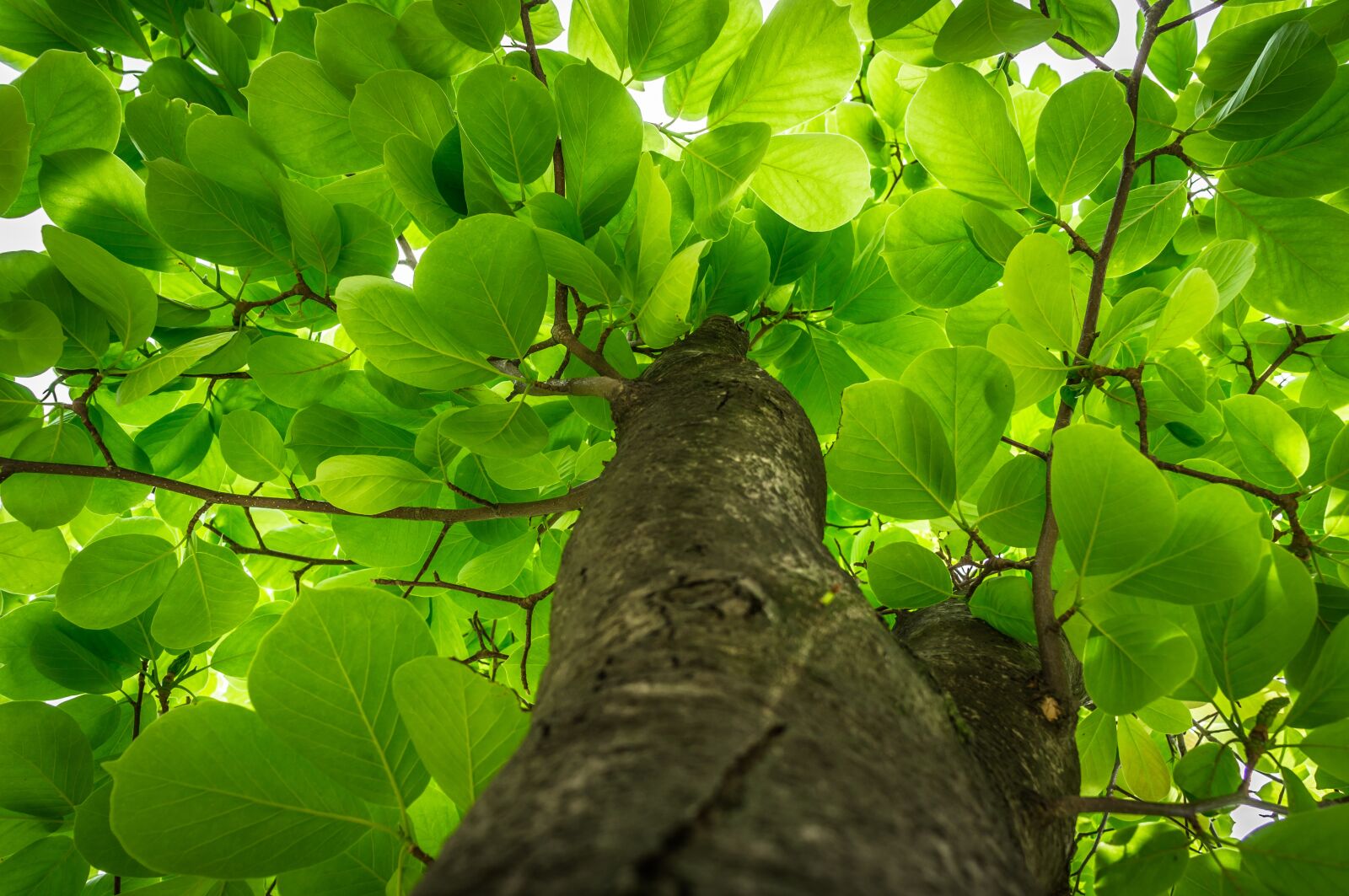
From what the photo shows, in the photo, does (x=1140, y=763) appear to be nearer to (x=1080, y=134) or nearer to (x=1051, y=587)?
(x=1051, y=587)

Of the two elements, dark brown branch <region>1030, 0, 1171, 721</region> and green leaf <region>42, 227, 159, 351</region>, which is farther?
green leaf <region>42, 227, 159, 351</region>

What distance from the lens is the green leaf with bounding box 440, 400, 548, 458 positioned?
28.9 inches

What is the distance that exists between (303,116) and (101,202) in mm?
252

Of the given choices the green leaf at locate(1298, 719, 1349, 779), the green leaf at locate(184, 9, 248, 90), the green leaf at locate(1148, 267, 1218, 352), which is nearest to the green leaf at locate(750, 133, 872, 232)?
the green leaf at locate(1148, 267, 1218, 352)

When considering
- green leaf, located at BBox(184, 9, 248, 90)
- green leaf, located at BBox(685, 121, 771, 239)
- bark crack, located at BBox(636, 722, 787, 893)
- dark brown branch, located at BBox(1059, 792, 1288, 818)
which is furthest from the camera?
green leaf, located at BBox(184, 9, 248, 90)

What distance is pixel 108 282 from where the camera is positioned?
783 mm

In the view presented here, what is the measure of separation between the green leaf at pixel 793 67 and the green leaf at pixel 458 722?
662mm

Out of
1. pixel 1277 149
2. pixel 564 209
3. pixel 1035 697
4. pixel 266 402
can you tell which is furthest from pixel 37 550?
pixel 1277 149

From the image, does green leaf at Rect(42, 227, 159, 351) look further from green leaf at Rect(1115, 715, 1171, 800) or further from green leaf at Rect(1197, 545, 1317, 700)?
green leaf at Rect(1115, 715, 1171, 800)

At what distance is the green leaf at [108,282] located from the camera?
0.74m

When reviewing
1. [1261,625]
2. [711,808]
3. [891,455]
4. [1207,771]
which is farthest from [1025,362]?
[711,808]

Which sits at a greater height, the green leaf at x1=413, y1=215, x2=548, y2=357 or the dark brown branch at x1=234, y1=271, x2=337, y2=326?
the dark brown branch at x1=234, y1=271, x2=337, y2=326

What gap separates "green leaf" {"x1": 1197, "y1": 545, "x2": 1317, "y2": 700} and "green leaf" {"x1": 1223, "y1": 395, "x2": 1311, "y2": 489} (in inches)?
15.3

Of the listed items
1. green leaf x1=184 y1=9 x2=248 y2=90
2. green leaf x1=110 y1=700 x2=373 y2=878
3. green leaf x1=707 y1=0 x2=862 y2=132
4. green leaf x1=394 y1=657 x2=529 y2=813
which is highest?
green leaf x1=184 y1=9 x2=248 y2=90
